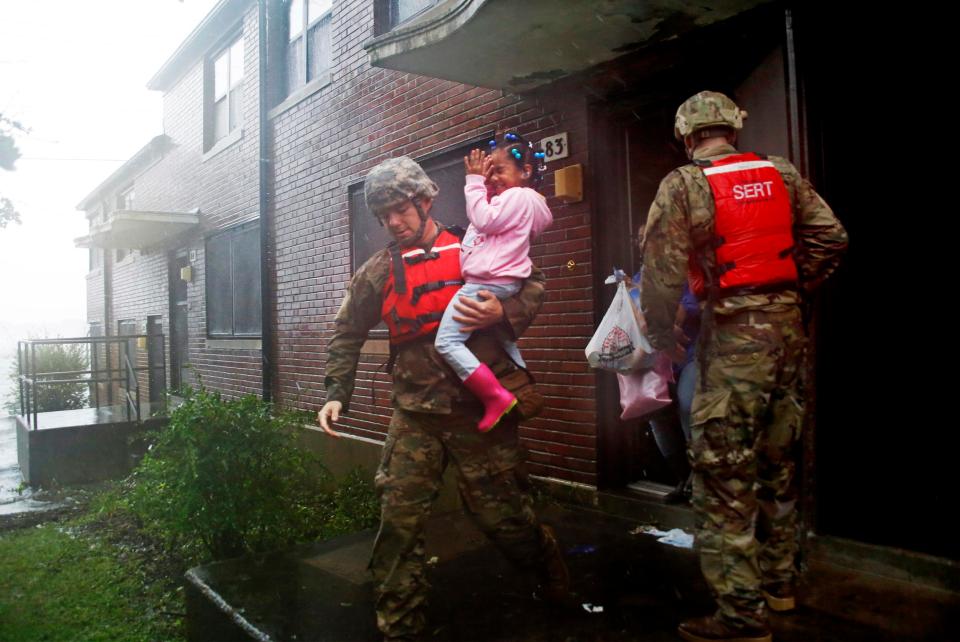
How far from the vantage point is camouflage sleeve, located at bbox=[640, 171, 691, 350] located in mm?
2508

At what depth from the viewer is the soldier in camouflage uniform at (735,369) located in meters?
2.42

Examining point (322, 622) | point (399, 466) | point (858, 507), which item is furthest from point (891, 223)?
point (322, 622)

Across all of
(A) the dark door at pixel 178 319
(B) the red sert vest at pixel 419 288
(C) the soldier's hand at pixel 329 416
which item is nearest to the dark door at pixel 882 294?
(B) the red sert vest at pixel 419 288

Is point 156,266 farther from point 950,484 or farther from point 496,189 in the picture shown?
point 950,484

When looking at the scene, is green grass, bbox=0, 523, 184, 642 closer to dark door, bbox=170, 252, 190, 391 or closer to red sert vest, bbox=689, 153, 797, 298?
red sert vest, bbox=689, 153, 797, 298

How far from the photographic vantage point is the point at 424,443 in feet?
8.98

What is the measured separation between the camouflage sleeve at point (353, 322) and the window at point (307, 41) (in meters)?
5.96

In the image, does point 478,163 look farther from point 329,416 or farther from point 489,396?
point 329,416

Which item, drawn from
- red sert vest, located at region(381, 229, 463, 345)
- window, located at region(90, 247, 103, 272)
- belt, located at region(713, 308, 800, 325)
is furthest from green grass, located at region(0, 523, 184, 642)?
window, located at region(90, 247, 103, 272)

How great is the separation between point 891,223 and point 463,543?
280 cm

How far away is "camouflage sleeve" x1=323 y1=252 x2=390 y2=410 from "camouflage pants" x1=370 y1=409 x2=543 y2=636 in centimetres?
31

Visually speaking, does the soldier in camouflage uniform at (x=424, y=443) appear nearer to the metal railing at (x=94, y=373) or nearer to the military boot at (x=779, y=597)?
the military boot at (x=779, y=597)

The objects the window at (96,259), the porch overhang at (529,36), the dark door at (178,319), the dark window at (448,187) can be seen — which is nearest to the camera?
the porch overhang at (529,36)

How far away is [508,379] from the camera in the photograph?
2820 mm
